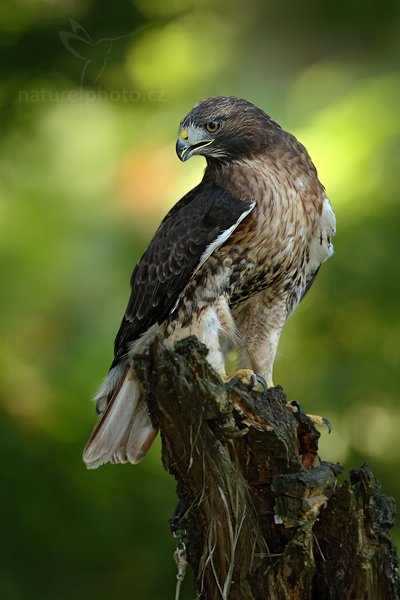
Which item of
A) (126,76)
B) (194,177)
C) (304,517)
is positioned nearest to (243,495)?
(304,517)

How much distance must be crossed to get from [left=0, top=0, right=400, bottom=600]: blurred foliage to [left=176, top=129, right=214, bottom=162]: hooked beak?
3.21 feet

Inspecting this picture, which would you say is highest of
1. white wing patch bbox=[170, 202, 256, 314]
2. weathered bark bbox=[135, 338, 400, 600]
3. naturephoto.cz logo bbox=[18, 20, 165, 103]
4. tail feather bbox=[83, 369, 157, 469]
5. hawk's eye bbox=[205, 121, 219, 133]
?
naturephoto.cz logo bbox=[18, 20, 165, 103]

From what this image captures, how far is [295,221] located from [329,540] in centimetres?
162

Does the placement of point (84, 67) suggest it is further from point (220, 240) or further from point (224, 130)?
point (220, 240)

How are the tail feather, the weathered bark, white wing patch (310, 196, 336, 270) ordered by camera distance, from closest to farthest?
the weathered bark
the tail feather
white wing patch (310, 196, 336, 270)

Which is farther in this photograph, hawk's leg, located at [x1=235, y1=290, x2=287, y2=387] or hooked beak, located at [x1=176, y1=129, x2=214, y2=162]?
hawk's leg, located at [x1=235, y1=290, x2=287, y2=387]

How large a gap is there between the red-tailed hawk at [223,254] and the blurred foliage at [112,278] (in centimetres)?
47

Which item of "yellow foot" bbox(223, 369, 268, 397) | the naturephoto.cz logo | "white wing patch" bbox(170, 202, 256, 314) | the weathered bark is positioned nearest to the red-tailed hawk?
"white wing patch" bbox(170, 202, 256, 314)

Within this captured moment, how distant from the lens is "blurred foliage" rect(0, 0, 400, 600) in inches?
203

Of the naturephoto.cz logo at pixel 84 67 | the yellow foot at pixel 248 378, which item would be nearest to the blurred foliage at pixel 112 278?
the naturephoto.cz logo at pixel 84 67

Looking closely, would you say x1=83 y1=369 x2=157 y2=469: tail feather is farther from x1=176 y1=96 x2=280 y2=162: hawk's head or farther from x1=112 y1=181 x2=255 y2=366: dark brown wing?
x1=176 y1=96 x2=280 y2=162: hawk's head

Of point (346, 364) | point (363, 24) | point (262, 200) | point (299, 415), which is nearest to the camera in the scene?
point (299, 415)

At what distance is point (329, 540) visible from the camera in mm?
3359

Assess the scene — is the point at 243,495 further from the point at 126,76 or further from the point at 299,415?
the point at 126,76
